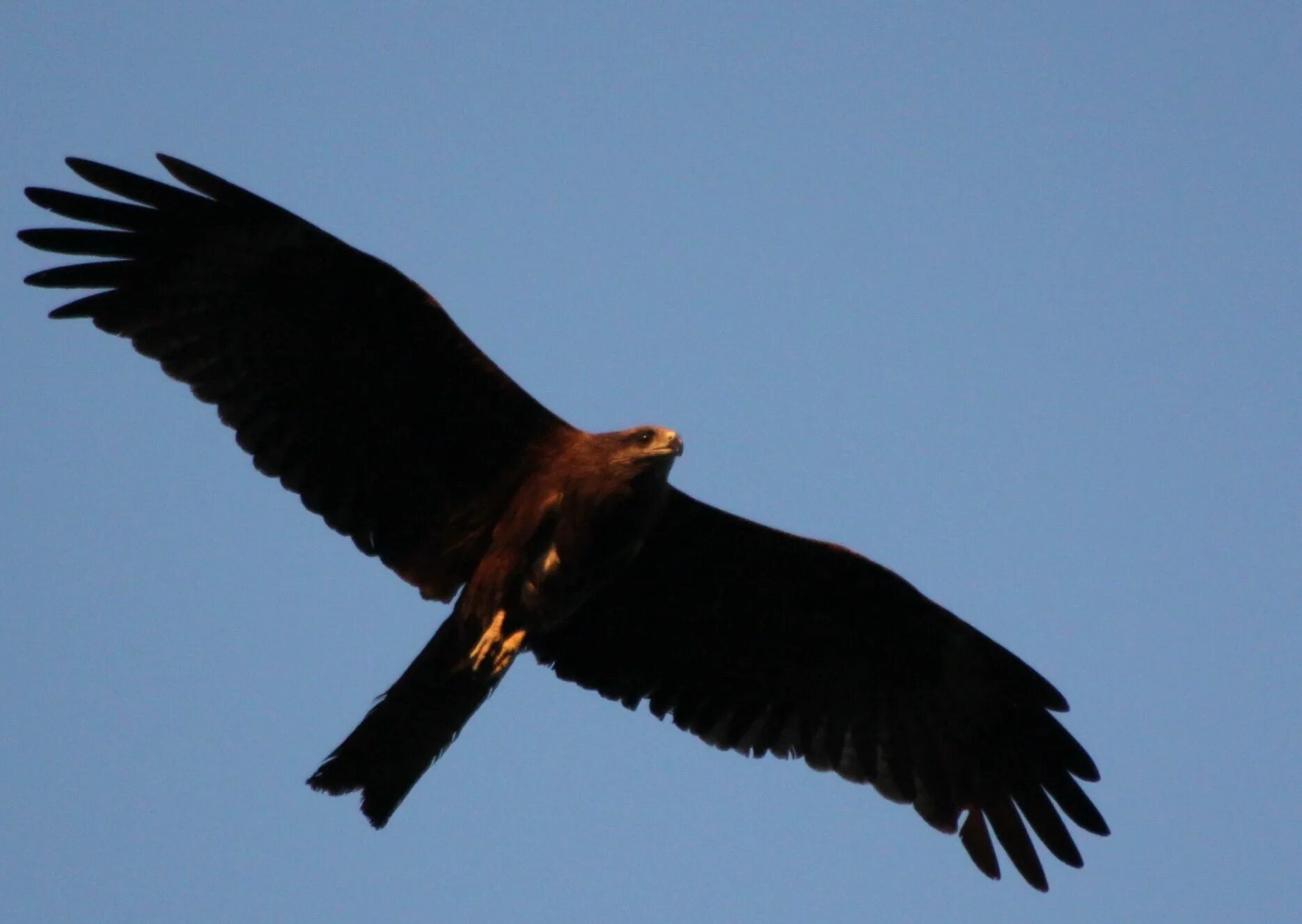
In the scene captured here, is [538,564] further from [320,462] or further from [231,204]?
[231,204]

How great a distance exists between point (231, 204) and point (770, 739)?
3.96 m

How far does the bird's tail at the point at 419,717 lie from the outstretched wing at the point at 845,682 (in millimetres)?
687

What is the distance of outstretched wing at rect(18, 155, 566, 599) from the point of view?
8.34 m

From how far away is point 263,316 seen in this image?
8.49 metres

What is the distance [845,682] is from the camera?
30.3 ft

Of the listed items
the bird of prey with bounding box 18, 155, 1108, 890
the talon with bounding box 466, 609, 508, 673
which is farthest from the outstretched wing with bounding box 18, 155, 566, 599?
the talon with bounding box 466, 609, 508, 673

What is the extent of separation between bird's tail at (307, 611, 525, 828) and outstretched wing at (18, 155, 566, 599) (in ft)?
1.38

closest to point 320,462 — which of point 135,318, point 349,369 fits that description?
point 349,369

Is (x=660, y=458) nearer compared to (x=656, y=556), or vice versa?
(x=660, y=458)

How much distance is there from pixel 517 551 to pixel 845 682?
215cm

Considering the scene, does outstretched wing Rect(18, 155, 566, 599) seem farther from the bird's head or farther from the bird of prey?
the bird's head

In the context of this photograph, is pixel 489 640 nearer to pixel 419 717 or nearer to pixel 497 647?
pixel 497 647

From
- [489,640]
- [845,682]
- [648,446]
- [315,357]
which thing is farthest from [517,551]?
[845,682]

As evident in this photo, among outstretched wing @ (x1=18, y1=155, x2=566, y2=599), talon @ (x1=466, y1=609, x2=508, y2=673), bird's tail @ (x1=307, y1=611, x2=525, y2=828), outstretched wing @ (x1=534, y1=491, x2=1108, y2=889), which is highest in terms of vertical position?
outstretched wing @ (x1=534, y1=491, x2=1108, y2=889)
